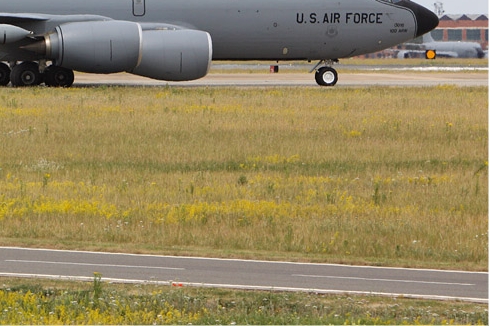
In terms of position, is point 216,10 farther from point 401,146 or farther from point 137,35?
point 401,146

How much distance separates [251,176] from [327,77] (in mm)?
27669

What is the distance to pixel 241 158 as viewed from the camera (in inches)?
1118

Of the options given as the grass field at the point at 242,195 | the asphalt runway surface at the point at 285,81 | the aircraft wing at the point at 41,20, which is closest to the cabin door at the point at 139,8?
the aircraft wing at the point at 41,20

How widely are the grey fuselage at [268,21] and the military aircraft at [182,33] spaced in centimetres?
4

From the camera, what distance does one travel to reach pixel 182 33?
4644cm

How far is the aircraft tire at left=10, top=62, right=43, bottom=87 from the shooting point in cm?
4788

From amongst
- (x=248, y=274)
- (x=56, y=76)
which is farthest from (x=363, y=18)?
(x=248, y=274)

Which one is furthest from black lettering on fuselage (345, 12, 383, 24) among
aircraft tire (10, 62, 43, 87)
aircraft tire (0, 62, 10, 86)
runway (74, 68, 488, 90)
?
aircraft tire (0, 62, 10, 86)

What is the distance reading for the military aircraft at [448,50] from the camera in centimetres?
18012

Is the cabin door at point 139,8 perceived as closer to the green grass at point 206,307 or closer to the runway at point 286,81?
the runway at point 286,81

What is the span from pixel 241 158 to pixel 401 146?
4.94 meters

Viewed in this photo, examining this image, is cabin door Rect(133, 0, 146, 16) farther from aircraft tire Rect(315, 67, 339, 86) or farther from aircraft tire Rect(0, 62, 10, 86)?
aircraft tire Rect(315, 67, 339, 86)

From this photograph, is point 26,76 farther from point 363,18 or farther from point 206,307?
point 206,307

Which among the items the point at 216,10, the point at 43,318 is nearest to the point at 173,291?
the point at 43,318
